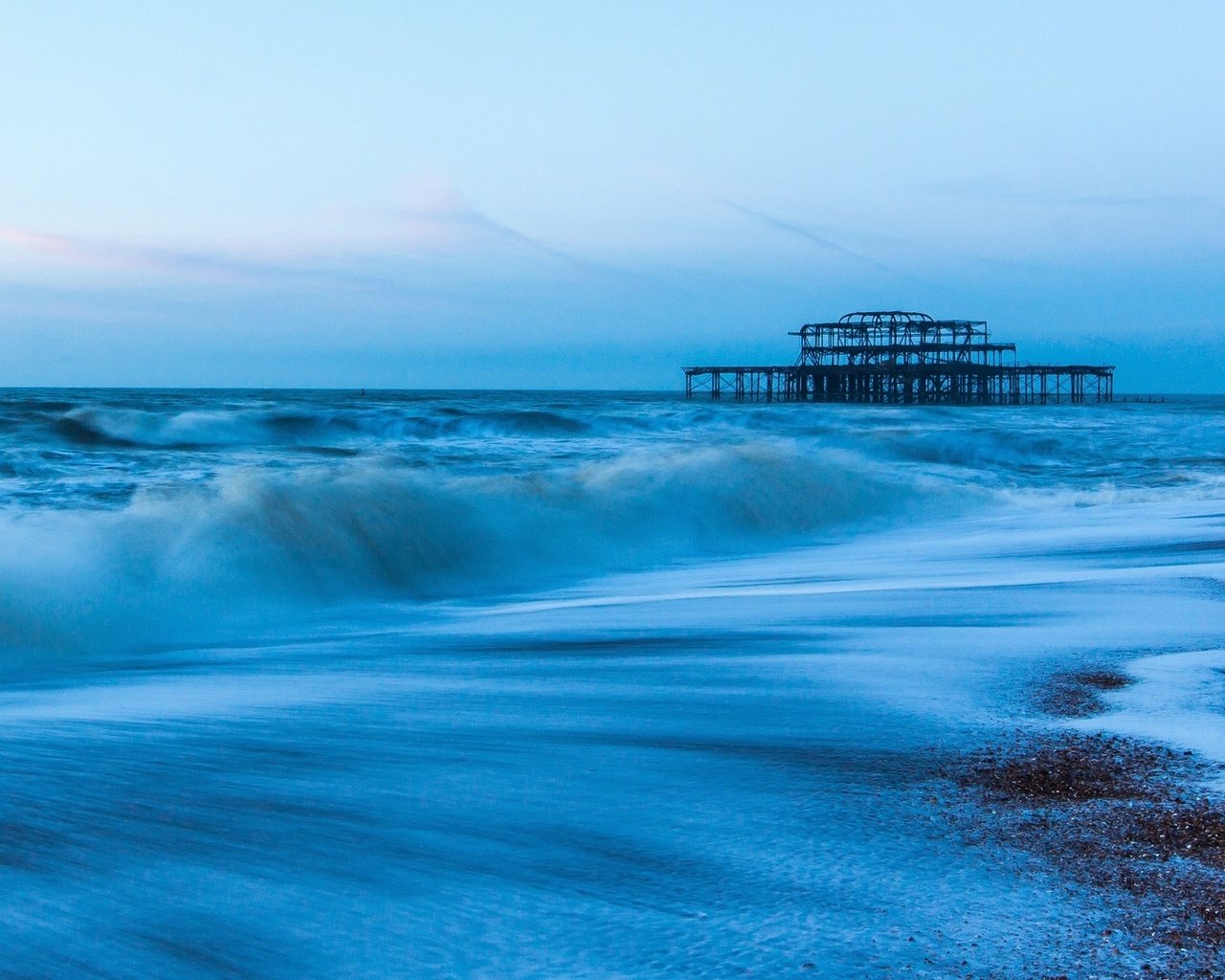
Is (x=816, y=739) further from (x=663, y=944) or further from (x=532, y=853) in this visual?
(x=663, y=944)

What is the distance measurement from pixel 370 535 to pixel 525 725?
242 inches

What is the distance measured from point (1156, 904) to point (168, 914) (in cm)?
212

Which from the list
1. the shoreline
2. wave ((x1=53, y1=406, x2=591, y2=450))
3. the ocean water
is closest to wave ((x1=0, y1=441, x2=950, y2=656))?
the ocean water

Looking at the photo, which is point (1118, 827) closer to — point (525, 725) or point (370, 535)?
point (525, 725)

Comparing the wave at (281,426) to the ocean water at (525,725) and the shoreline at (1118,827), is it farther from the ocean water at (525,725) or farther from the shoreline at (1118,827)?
the shoreline at (1118,827)

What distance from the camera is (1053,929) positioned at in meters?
2.54

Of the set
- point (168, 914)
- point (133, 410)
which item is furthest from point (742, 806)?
point (133, 410)

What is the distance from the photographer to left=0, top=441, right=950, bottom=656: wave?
7555 millimetres

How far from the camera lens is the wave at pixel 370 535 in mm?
7555

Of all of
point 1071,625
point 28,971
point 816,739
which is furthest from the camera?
point 1071,625

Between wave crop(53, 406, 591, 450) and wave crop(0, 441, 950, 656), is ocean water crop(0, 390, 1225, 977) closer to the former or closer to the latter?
wave crop(0, 441, 950, 656)

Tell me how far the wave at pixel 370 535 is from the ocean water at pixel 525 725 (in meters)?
0.05

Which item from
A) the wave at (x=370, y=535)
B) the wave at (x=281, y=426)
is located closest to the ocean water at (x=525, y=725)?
the wave at (x=370, y=535)

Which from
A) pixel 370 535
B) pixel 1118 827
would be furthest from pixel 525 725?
pixel 370 535
